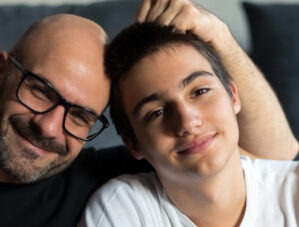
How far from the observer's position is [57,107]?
44.0 inches

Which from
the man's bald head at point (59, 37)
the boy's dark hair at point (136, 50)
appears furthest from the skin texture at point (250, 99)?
the man's bald head at point (59, 37)

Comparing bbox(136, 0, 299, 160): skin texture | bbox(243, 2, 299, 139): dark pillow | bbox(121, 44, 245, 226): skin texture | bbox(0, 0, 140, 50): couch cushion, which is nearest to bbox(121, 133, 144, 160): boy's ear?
bbox(121, 44, 245, 226): skin texture

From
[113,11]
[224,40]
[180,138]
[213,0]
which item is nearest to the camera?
[180,138]

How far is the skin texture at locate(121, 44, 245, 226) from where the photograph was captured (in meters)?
1.04

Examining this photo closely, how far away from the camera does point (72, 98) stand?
113cm

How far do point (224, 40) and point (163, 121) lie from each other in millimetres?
404

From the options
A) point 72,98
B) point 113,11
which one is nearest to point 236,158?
point 72,98

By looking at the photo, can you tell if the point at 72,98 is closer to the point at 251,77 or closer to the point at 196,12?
the point at 196,12

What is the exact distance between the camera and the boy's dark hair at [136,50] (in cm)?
115

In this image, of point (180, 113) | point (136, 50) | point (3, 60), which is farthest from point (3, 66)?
point (180, 113)

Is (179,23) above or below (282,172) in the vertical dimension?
above

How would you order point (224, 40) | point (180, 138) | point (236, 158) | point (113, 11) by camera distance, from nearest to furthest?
point (180, 138) < point (236, 158) < point (224, 40) < point (113, 11)

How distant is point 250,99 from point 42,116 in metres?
0.67

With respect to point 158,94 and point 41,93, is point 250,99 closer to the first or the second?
point 158,94
